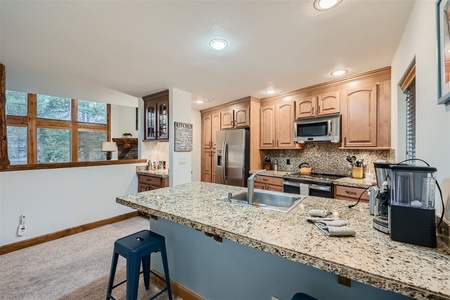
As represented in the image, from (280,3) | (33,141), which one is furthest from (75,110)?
(280,3)

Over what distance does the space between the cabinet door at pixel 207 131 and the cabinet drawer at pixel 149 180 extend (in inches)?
59.9

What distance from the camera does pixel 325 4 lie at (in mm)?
1453

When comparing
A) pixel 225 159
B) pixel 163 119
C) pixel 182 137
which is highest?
pixel 163 119

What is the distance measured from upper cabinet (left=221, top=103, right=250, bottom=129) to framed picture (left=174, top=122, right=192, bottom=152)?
929 millimetres

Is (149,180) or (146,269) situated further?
(149,180)

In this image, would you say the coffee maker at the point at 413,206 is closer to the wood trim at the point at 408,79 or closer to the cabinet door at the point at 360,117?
the wood trim at the point at 408,79

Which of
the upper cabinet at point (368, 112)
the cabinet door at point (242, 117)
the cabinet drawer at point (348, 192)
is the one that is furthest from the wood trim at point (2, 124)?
the upper cabinet at point (368, 112)

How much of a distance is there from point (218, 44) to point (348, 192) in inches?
93.5

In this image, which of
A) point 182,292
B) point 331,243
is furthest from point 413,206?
point 182,292

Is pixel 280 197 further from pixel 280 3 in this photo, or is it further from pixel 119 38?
pixel 119 38

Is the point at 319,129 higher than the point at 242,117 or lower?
lower

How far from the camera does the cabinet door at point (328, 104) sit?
3.09 metres

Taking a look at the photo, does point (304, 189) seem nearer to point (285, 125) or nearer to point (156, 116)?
point (285, 125)

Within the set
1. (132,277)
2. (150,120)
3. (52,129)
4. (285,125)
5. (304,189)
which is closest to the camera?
(132,277)
